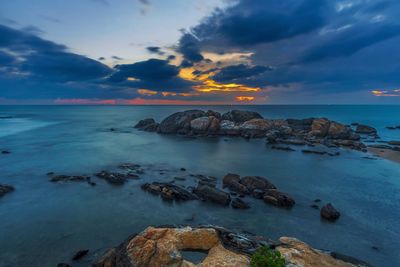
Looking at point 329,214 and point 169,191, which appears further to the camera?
point 169,191

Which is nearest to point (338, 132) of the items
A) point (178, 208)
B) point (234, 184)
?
point (234, 184)

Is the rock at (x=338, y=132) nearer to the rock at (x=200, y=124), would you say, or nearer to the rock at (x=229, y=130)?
the rock at (x=229, y=130)

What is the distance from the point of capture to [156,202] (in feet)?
106

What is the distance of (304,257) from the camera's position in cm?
1633

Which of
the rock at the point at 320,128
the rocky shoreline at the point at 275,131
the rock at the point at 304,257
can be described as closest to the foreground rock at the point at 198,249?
the rock at the point at 304,257

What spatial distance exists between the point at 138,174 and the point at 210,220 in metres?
20.3

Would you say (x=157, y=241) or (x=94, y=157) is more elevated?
(x=157, y=241)

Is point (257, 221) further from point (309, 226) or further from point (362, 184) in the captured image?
point (362, 184)

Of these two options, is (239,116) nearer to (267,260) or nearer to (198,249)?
(198,249)

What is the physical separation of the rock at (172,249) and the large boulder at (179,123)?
80.0m

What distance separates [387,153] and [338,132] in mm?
21903

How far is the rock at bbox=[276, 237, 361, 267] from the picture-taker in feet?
52.0

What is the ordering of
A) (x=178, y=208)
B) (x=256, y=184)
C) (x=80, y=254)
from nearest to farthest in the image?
1. (x=80, y=254)
2. (x=178, y=208)
3. (x=256, y=184)

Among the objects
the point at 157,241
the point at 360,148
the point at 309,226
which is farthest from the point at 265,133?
the point at 157,241
